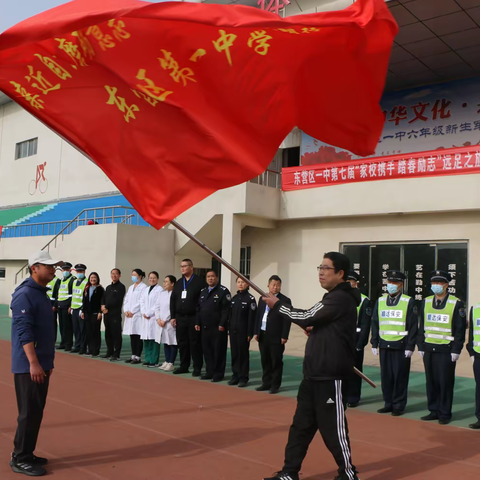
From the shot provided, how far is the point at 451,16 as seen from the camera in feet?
44.5

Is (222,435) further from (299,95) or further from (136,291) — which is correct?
(136,291)

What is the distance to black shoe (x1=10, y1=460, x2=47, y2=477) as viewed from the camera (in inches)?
156

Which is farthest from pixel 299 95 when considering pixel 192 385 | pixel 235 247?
pixel 235 247

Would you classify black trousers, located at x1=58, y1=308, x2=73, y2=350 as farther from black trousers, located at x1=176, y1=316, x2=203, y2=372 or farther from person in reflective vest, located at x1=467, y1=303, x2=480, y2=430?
person in reflective vest, located at x1=467, y1=303, x2=480, y2=430

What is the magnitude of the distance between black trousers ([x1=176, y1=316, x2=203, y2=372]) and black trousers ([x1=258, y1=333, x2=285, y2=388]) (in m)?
1.30

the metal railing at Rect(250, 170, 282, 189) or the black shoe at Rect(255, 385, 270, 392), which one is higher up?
the metal railing at Rect(250, 170, 282, 189)

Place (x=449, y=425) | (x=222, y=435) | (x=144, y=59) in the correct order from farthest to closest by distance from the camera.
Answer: (x=449, y=425) → (x=222, y=435) → (x=144, y=59)

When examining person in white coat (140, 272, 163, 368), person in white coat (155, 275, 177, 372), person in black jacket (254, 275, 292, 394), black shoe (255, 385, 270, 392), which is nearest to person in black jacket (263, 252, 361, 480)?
person in black jacket (254, 275, 292, 394)

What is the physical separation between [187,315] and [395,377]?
140 inches

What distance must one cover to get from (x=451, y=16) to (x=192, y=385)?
11112mm

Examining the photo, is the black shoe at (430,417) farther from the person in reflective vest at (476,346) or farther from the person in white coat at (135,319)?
the person in white coat at (135,319)

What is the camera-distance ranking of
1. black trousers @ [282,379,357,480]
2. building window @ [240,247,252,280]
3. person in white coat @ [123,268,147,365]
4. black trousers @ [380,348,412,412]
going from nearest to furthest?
black trousers @ [282,379,357,480]
black trousers @ [380,348,412,412]
person in white coat @ [123,268,147,365]
building window @ [240,247,252,280]

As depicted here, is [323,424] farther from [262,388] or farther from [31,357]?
[262,388]

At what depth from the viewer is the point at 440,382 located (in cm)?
618
